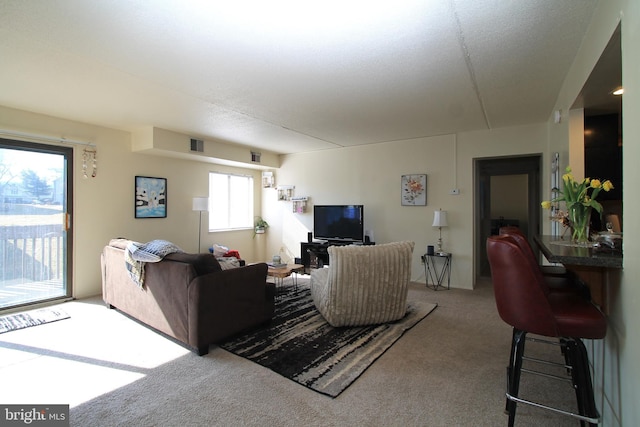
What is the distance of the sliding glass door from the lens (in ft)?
12.8

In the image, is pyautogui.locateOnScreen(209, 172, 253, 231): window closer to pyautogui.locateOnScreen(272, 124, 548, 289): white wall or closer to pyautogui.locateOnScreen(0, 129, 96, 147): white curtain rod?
pyautogui.locateOnScreen(272, 124, 548, 289): white wall

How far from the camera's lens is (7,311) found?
12.8ft

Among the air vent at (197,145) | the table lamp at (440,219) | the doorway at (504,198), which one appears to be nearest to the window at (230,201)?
the air vent at (197,145)

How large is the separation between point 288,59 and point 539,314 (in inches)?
95.2

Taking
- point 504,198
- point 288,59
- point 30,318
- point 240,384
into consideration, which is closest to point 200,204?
point 30,318

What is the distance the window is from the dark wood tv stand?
1605 mm

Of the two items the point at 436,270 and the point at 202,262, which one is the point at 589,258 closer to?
the point at 202,262

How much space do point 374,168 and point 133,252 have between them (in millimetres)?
4141

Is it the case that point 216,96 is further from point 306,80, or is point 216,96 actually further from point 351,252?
point 351,252

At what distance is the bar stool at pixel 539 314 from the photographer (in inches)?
61.0

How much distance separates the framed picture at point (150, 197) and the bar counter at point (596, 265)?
17.5 feet

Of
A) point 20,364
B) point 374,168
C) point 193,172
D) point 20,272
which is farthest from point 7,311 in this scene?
point 374,168

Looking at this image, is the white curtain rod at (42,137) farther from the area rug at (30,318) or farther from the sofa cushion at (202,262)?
the sofa cushion at (202,262)

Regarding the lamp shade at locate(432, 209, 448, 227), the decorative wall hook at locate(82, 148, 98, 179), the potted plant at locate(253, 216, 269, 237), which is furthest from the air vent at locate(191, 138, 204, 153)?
the lamp shade at locate(432, 209, 448, 227)
